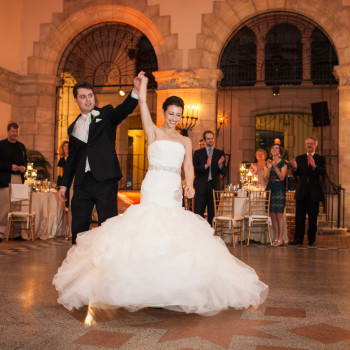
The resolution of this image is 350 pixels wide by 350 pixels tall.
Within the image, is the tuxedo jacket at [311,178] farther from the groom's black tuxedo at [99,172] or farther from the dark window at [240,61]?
Result: the dark window at [240,61]

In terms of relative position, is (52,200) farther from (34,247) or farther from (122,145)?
(122,145)

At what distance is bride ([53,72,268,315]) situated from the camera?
287cm

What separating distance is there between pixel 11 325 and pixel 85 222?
0.91 meters

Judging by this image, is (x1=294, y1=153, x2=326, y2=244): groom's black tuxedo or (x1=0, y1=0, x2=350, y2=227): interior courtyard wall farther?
(x1=0, y1=0, x2=350, y2=227): interior courtyard wall

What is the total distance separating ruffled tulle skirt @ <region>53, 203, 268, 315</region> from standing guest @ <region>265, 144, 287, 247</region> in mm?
5064

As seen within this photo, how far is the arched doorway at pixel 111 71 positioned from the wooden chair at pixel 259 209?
433 cm

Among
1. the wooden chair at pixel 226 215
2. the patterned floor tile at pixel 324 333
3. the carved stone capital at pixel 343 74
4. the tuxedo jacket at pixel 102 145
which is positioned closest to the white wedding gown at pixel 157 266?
the tuxedo jacket at pixel 102 145

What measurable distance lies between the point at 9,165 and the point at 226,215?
12.0 ft

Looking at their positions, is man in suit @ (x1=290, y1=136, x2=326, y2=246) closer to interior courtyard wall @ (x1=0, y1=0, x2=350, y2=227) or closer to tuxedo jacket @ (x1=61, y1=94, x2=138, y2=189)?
interior courtyard wall @ (x1=0, y1=0, x2=350, y2=227)

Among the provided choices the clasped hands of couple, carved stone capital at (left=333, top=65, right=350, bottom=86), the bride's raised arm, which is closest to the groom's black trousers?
the bride's raised arm

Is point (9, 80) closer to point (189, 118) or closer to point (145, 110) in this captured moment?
point (189, 118)

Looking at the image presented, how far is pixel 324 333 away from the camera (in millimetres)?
2725

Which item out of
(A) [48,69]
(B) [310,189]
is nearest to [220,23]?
(A) [48,69]

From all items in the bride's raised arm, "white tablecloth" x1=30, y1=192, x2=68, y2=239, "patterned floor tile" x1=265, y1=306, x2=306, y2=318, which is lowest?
"patterned floor tile" x1=265, y1=306, x2=306, y2=318
